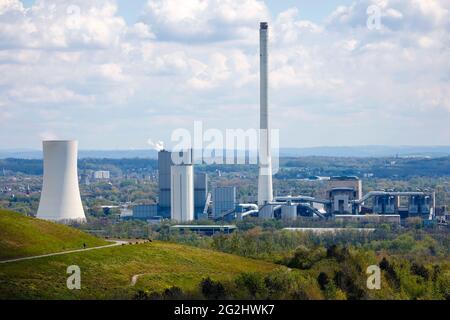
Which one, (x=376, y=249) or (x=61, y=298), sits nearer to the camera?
(x=61, y=298)

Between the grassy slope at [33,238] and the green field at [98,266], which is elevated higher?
the grassy slope at [33,238]

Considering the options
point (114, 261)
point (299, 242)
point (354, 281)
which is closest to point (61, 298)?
point (114, 261)

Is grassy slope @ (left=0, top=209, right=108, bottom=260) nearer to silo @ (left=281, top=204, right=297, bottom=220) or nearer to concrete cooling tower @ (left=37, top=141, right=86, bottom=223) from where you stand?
concrete cooling tower @ (left=37, top=141, right=86, bottom=223)

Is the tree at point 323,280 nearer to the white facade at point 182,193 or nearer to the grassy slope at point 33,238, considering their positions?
the grassy slope at point 33,238

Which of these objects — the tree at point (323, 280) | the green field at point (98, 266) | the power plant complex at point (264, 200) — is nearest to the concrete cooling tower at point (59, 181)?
the green field at point (98, 266)

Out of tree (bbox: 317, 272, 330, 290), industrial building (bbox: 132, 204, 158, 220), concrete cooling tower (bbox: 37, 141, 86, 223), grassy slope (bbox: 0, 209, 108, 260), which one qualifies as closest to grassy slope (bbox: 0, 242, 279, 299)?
grassy slope (bbox: 0, 209, 108, 260)

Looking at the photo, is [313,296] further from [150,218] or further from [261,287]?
[150,218]

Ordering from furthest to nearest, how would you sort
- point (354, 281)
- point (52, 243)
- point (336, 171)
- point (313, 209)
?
point (336, 171), point (313, 209), point (52, 243), point (354, 281)
